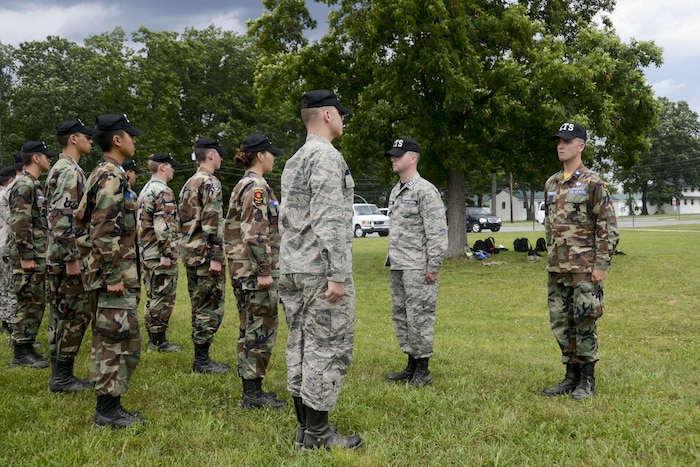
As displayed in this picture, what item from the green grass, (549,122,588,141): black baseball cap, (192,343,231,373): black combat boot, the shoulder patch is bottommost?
the green grass

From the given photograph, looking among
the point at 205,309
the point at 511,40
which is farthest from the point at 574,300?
the point at 511,40

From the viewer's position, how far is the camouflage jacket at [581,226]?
173 inches

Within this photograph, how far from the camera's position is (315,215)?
3.30m

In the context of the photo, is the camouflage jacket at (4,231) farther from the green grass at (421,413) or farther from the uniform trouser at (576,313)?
the uniform trouser at (576,313)

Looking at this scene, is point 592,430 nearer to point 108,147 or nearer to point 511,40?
point 108,147

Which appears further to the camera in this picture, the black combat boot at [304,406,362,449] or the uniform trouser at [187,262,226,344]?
the uniform trouser at [187,262,226,344]

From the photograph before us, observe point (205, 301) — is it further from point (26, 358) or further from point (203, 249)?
point (26, 358)

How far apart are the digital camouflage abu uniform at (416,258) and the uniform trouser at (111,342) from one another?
2.40 m

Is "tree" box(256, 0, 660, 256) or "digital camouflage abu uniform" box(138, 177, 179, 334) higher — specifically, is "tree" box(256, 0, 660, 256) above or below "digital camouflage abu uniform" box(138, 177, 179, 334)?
above

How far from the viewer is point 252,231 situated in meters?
4.28

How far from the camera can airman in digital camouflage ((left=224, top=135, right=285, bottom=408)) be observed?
4.25 meters

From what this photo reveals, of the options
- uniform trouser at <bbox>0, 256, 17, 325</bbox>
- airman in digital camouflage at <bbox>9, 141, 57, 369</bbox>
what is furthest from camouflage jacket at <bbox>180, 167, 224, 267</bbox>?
uniform trouser at <bbox>0, 256, 17, 325</bbox>

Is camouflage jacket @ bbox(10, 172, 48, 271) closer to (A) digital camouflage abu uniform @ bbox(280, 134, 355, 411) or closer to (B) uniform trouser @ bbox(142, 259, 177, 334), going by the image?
(B) uniform trouser @ bbox(142, 259, 177, 334)

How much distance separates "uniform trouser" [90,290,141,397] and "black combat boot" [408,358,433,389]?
241cm
